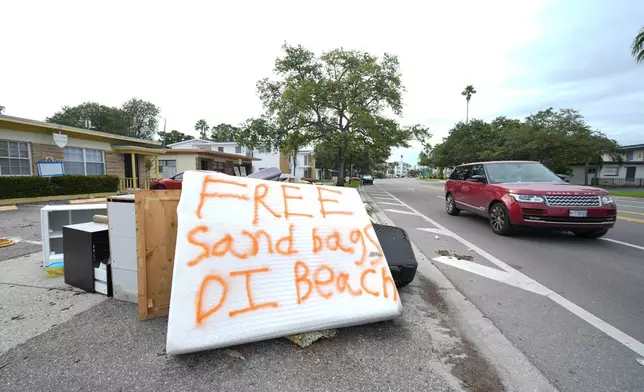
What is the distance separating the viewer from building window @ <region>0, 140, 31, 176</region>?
1143 cm

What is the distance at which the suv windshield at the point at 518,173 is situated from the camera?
6.61 m

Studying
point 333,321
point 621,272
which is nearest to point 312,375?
point 333,321

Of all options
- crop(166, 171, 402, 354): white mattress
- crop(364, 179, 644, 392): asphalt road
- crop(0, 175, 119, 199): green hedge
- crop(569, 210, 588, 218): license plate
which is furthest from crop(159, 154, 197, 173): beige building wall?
crop(569, 210, 588, 218): license plate

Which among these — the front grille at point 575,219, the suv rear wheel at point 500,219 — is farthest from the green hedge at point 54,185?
the front grille at point 575,219

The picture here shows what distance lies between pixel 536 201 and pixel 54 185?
16749 mm

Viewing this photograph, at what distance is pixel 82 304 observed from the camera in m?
2.71

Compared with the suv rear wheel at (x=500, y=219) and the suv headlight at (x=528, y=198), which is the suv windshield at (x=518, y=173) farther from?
the suv headlight at (x=528, y=198)

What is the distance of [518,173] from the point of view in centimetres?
686

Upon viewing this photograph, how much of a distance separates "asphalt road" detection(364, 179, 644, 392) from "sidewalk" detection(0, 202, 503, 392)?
0.64 m

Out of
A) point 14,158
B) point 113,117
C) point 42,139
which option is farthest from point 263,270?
point 113,117

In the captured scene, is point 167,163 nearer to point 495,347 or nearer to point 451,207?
point 451,207

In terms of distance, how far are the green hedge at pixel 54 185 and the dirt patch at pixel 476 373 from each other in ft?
49.2

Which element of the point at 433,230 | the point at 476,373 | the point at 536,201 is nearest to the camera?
the point at 476,373

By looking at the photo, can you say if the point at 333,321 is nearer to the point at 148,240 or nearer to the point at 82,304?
the point at 148,240
